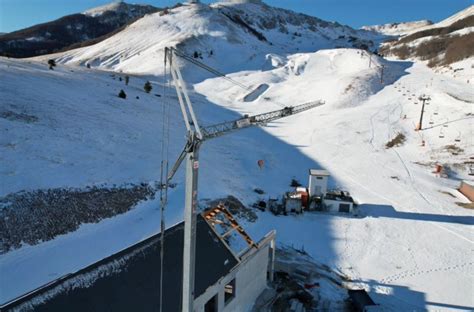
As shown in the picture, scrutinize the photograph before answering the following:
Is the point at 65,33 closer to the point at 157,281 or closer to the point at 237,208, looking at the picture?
the point at 237,208

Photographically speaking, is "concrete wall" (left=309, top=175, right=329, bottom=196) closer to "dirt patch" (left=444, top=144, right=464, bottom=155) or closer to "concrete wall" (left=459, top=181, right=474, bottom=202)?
"concrete wall" (left=459, top=181, right=474, bottom=202)

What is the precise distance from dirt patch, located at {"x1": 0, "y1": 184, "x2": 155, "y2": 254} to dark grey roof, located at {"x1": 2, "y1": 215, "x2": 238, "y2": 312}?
27.3ft

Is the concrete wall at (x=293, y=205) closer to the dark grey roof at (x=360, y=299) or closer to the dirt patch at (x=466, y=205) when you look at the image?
the dark grey roof at (x=360, y=299)

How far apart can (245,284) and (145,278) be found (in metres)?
5.92

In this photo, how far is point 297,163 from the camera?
4059 centimetres

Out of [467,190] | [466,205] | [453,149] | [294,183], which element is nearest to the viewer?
[466,205]

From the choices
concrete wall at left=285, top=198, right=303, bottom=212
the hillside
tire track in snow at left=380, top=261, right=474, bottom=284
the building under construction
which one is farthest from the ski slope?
the hillside

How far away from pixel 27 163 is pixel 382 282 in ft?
75.9

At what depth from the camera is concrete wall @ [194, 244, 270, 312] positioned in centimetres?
1488

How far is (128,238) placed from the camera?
21.6 meters

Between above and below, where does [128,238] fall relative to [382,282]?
above

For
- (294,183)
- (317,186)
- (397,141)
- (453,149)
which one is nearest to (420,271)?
(317,186)

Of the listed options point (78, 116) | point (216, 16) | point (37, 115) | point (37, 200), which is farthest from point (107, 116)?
point (216, 16)

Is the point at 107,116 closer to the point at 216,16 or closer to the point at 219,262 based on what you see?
the point at 219,262
